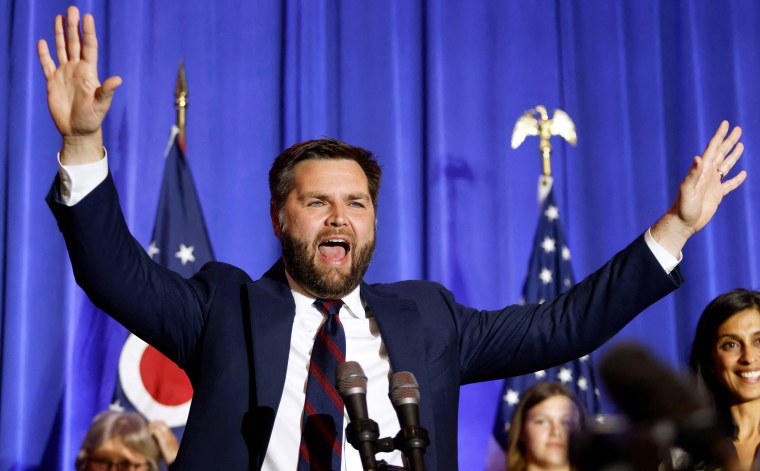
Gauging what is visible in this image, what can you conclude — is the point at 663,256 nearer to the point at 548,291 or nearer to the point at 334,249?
the point at 334,249

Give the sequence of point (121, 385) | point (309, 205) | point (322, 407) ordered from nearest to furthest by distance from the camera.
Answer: point (322, 407) < point (309, 205) < point (121, 385)

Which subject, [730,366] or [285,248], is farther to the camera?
[730,366]

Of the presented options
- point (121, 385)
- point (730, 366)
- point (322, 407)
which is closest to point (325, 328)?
point (322, 407)

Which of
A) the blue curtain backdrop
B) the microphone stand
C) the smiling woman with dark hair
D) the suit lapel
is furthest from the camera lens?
the blue curtain backdrop

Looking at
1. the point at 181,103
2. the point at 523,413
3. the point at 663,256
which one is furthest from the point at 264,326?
the point at 181,103

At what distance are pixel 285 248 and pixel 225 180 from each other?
2.12 metres

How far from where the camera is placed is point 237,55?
4328 millimetres

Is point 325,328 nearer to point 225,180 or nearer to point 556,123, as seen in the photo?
point 225,180

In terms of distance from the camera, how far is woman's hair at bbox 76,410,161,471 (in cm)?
341

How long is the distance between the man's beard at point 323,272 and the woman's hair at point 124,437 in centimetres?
155

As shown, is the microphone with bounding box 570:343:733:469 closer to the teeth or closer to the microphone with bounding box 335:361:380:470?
the microphone with bounding box 335:361:380:470

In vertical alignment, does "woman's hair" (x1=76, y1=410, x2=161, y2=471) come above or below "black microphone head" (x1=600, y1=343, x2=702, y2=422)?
above

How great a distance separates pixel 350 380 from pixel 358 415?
6 cm

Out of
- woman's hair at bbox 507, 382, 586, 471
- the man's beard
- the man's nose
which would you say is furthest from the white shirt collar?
woman's hair at bbox 507, 382, 586, 471
